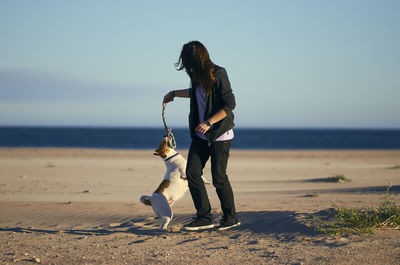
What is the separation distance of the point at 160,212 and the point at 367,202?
404cm

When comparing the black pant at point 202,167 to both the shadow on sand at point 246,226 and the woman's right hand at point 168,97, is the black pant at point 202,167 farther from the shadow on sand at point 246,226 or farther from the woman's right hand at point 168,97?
the woman's right hand at point 168,97

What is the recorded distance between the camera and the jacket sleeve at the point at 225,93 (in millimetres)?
5121

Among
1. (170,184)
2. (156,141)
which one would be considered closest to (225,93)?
(170,184)

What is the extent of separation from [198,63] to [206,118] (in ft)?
2.13

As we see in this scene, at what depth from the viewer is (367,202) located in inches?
302

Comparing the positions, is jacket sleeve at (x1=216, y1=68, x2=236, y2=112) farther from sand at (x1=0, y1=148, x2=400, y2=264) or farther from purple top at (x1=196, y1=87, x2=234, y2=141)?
sand at (x1=0, y1=148, x2=400, y2=264)

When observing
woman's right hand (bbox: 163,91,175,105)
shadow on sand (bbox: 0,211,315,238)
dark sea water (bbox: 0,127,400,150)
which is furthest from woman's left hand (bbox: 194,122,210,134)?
dark sea water (bbox: 0,127,400,150)

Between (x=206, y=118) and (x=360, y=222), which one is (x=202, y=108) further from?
(x=360, y=222)

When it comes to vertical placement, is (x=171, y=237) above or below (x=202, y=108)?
below

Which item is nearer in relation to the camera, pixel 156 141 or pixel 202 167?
pixel 202 167

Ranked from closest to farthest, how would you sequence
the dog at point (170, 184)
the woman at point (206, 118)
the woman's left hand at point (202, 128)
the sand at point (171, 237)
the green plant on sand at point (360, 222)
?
1. the sand at point (171, 237)
2. the woman's left hand at point (202, 128)
3. the woman at point (206, 118)
4. the green plant on sand at point (360, 222)
5. the dog at point (170, 184)

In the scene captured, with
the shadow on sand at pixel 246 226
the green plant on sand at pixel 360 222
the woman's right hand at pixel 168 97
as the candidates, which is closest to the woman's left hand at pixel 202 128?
the woman's right hand at pixel 168 97

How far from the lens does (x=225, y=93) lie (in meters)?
5.15

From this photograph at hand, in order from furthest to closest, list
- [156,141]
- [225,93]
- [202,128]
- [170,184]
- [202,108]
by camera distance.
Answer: [156,141] < [170,184] < [202,108] < [225,93] < [202,128]
